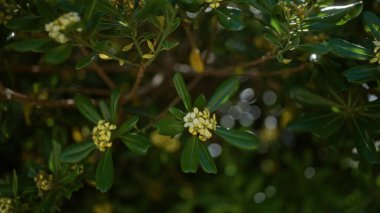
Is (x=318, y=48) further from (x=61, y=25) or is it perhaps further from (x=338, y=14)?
(x=61, y=25)

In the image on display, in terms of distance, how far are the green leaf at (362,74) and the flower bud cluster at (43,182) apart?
3.37 feet

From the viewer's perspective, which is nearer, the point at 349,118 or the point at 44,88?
the point at 349,118

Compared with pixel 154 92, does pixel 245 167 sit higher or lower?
lower

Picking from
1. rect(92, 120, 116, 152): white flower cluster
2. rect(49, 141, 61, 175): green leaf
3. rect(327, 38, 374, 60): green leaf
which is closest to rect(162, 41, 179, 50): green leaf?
rect(92, 120, 116, 152): white flower cluster

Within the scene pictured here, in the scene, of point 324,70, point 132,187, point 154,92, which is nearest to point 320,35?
point 324,70

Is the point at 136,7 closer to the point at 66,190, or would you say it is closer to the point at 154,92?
the point at 66,190

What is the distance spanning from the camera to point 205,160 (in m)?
1.63

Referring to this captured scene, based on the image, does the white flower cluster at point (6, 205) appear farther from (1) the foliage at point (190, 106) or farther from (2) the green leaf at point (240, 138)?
(2) the green leaf at point (240, 138)

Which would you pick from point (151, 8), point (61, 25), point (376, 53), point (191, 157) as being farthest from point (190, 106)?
point (376, 53)

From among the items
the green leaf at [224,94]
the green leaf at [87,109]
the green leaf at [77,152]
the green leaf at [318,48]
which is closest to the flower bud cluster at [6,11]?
the green leaf at [87,109]

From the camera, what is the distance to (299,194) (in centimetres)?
263

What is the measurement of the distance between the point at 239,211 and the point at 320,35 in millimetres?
993

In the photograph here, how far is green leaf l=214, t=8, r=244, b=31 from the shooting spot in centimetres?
158

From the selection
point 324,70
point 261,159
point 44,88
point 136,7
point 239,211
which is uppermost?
point 136,7
